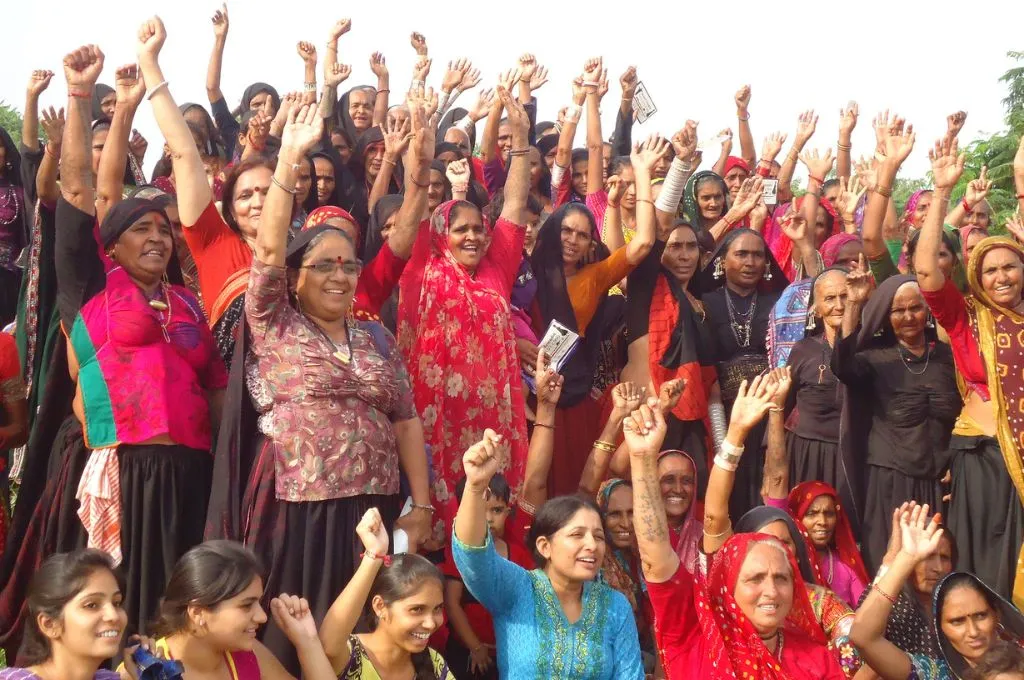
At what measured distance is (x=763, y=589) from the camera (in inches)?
172

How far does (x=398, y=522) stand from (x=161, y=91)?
1753 millimetres

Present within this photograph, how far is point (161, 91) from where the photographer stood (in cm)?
477

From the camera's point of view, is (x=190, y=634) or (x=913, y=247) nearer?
(x=190, y=634)

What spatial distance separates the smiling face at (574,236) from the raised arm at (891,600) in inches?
98.6

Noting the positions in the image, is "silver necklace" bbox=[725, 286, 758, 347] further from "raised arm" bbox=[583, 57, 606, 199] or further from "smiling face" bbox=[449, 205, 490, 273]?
"smiling face" bbox=[449, 205, 490, 273]

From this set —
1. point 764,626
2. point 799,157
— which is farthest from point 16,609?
point 799,157

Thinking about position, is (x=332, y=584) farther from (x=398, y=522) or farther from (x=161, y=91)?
(x=161, y=91)

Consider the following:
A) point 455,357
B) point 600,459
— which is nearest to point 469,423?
point 455,357

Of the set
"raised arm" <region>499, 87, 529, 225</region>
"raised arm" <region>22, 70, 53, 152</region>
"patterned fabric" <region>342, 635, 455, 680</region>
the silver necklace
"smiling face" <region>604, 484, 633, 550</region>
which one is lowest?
"patterned fabric" <region>342, 635, 455, 680</region>

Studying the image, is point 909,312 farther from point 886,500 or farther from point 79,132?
point 79,132

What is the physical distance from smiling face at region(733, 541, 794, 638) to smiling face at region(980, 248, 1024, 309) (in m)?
2.21

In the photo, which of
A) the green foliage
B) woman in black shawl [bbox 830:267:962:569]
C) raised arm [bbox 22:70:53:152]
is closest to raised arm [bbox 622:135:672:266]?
woman in black shawl [bbox 830:267:962:569]

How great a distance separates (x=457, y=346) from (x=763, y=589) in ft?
6.11

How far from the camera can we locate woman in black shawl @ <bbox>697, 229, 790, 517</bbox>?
6.68 metres
